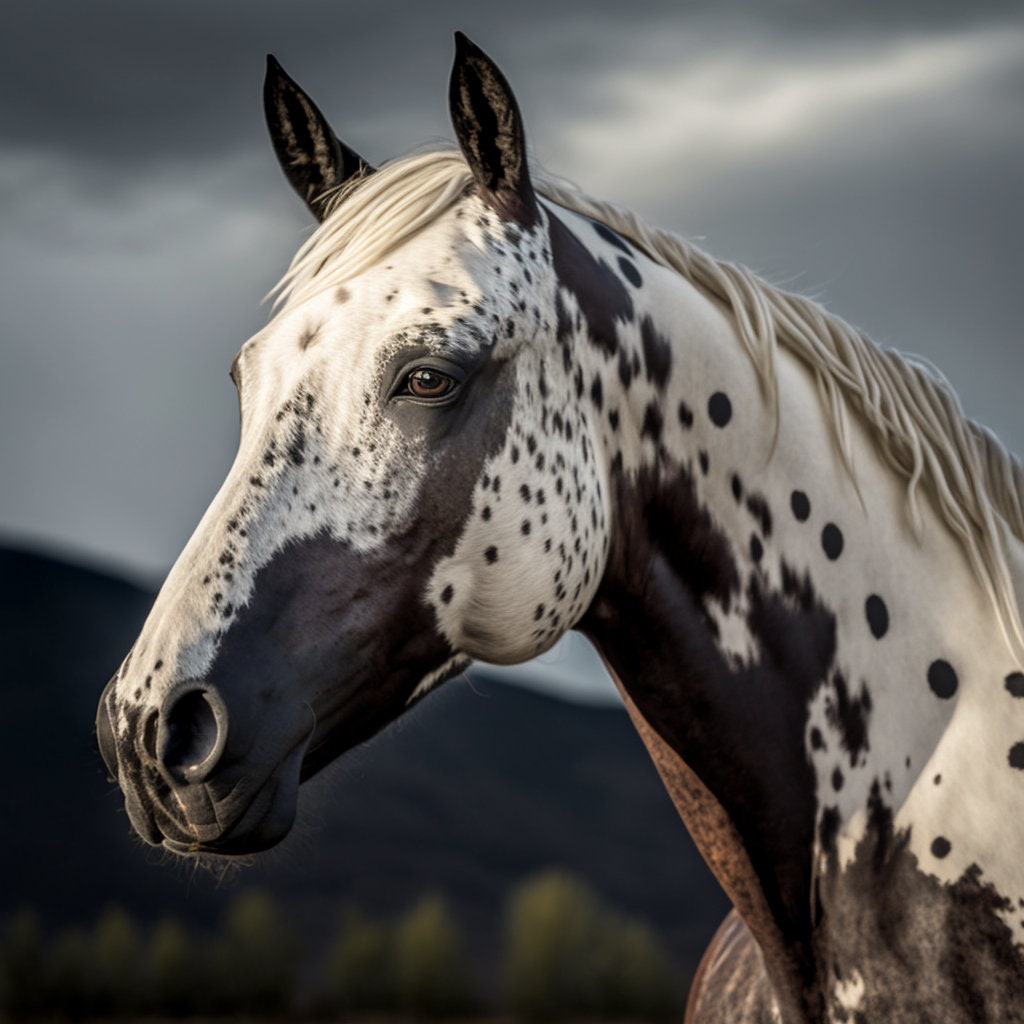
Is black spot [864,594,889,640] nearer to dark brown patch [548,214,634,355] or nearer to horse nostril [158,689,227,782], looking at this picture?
dark brown patch [548,214,634,355]

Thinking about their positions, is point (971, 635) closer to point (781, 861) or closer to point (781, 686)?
point (781, 686)

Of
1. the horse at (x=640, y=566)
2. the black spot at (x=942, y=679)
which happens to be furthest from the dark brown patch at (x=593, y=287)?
the black spot at (x=942, y=679)

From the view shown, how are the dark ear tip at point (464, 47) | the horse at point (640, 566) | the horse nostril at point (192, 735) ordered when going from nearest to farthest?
the horse nostril at point (192, 735), the horse at point (640, 566), the dark ear tip at point (464, 47)

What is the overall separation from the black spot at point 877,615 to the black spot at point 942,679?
0.09 metres

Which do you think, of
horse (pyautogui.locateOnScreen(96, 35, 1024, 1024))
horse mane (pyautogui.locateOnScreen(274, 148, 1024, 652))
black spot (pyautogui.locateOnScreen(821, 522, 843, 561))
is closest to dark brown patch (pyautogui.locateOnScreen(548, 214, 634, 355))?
horse (pyautogui.locateOnScreen(96, 35, 1024, 1024))

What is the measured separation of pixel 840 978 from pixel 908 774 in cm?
30

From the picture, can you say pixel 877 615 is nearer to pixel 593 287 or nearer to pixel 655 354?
pixel 655 354

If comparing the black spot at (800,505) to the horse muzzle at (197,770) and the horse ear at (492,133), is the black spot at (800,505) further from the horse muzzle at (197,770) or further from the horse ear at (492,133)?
the horse muzzle at (197,770)

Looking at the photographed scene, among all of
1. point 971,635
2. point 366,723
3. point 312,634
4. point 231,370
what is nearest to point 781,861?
point 971,635

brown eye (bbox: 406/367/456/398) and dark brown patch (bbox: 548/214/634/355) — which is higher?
dark brown patch (bbox: 548/214/634/355)

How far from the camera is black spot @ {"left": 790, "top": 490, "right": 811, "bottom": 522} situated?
1.58 metres

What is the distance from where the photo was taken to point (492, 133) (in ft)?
5.06

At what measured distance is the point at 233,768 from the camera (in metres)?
1.26

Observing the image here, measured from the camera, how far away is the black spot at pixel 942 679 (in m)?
1.52
